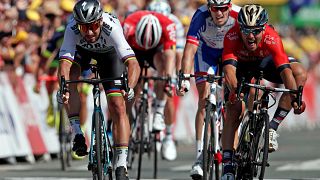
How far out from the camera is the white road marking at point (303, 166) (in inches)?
626

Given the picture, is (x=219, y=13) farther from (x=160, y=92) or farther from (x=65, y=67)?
(x=160, y=92)

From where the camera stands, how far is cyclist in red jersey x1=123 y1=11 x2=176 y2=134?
51.8ft

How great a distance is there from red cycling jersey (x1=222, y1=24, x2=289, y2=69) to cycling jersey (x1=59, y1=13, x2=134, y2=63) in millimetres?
1014

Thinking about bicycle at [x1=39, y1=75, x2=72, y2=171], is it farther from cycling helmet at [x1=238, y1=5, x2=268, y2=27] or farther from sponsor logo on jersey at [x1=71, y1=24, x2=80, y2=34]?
cycling helmet at [x1=238, y1=5, x2=268, y2=27]

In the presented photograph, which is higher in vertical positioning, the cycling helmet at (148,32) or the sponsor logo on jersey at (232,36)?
the cycling helmet at (148,32)

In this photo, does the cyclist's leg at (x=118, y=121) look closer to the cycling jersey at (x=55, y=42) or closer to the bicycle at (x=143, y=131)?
the bicycle at (x=143, y=131)

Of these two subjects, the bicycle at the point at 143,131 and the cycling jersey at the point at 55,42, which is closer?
the bicycle at the point at 143,131

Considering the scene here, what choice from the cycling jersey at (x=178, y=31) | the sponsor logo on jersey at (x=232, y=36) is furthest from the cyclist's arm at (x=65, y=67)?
the cycling jersey at (x=178, y=31)

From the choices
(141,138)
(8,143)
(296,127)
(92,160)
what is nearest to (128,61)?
(92,160)

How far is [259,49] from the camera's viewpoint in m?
11.8

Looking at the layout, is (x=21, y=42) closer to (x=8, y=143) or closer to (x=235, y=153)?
(x=8, y=143)

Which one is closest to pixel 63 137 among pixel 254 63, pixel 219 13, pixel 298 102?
pixel 219 13

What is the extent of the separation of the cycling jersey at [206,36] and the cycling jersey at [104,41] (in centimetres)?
154

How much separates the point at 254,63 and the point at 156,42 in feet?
13.1
